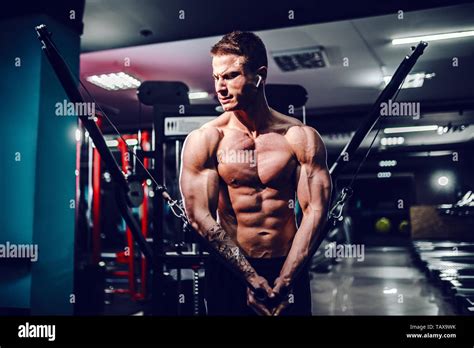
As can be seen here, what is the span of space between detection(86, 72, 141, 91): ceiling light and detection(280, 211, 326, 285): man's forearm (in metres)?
3.06

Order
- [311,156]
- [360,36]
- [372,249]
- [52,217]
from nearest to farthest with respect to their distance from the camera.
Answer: [311,156], [52,217], [360,36], [372,249]

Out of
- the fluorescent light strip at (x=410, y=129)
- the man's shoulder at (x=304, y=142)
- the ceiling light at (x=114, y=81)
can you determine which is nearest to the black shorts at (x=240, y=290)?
the man's shoulder at (x=304, y=142)

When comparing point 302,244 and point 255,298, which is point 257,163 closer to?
point 302,244

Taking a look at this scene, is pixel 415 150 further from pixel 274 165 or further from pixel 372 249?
pixel 372 249

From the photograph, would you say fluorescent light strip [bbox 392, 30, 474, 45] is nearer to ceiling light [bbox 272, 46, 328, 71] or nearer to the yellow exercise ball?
ceiling light [bbox 272, 46, 328, 71]

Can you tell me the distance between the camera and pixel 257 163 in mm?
1631

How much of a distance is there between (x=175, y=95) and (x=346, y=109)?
127 inches

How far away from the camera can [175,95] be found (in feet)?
7.32

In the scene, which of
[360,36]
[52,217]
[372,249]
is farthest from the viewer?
[372,249]

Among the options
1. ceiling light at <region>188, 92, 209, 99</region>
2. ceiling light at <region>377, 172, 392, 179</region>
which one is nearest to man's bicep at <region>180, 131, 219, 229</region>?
ceiling light at <region>188, 92, 209, 99</region>

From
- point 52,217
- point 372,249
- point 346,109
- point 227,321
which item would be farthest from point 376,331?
point 372,249

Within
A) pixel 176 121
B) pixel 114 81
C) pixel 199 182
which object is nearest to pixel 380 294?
pixel 176 121

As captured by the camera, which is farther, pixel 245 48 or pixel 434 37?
pixel 434 37

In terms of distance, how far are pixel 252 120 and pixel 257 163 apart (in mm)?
184
